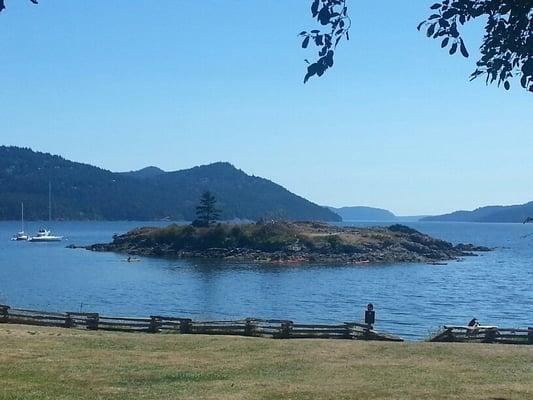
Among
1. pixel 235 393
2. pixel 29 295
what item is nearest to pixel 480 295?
pixel 29 295

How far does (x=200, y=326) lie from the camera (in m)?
31.4

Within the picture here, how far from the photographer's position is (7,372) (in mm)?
20219

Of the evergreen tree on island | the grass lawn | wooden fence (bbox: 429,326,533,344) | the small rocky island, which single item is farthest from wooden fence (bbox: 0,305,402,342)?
the evergreen tree on island

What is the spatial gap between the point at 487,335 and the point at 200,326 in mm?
11531

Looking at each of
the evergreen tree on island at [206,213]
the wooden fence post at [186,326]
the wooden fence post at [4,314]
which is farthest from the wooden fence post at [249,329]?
the evergreen tree on island at [206,213]

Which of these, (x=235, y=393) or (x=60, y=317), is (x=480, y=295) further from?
(x=235, y=393)

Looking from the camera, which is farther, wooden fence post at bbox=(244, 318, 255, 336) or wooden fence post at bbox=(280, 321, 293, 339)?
wooden fence post at bbox=(244, 318, 255, 336)

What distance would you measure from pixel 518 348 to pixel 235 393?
13512mm

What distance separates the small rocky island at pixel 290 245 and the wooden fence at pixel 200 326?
8521 cm

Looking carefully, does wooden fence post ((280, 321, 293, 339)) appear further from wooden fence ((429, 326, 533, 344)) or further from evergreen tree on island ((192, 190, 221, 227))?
evergreen tree on island ((192, 190, 221, 227))

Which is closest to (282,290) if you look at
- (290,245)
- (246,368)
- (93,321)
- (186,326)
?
(93,321)

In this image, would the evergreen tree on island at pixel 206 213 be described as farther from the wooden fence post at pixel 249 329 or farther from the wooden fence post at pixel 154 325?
Answer: the wooden fence post at pixel 249 329

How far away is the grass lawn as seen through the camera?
58.4 feet

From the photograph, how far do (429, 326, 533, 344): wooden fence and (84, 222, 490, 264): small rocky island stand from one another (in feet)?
287
